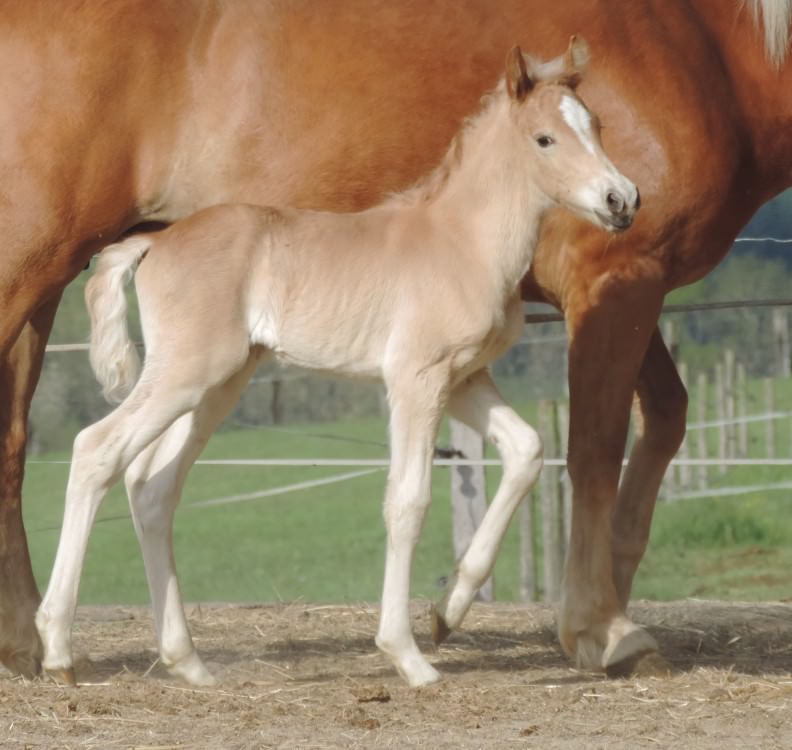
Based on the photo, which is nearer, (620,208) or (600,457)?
(620,208)

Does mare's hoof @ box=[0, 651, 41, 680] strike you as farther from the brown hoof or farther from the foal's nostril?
the foal's nostril

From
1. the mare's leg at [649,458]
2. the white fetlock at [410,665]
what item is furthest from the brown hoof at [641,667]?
the white fetlock at [410,665]

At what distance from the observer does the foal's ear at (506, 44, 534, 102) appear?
182 inches

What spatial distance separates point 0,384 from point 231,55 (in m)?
1.42

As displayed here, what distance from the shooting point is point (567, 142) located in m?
4.55

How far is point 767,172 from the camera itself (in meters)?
5.41

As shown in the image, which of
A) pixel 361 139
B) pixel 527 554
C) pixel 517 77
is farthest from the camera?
pixel 527 554

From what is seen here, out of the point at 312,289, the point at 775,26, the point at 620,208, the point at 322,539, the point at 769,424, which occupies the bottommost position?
the point at 322,539

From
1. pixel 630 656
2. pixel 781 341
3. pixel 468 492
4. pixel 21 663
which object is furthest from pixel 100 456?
pixel 781 341

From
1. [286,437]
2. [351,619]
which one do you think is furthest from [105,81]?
[286,437]

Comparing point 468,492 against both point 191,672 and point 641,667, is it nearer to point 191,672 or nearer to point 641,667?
point 641,667

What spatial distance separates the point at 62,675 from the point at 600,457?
1901 mm

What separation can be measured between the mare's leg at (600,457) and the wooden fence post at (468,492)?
7.88ft

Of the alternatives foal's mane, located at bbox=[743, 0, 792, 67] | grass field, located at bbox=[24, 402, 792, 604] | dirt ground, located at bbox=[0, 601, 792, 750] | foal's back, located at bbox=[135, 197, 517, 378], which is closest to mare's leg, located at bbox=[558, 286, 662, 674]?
dirt ground, located at bbox=[0, 601, 792, 750]
